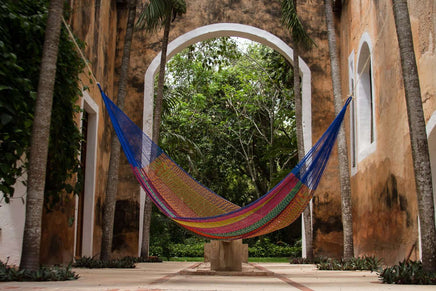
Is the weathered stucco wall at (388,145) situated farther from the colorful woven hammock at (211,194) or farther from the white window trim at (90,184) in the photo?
the white window trim at (90,184)

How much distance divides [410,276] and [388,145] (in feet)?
9.44

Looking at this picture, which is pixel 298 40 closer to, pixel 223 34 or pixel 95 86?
pixel 223 34

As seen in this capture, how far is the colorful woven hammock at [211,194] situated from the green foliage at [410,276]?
866mm

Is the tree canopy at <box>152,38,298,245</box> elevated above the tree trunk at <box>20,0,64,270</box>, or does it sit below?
above

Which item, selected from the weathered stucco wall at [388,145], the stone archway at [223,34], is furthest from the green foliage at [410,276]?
the stone archway at [223,34]

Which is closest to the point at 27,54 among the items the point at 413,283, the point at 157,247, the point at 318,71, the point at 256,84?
the point at 413,283

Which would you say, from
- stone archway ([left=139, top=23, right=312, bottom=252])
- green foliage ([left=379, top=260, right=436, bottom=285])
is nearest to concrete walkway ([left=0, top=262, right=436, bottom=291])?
green foliage ([left=379, top=260, right=436, bottom=285])

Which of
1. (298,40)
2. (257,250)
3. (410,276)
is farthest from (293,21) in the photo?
(257,250)

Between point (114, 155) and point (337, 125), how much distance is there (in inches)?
113

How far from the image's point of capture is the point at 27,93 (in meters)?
4.39

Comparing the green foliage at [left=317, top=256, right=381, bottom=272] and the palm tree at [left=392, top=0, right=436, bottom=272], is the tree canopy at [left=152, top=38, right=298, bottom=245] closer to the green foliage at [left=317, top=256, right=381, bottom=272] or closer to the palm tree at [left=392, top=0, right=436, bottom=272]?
the green foliage at [left=317, top=256, right=381, bottom=272]

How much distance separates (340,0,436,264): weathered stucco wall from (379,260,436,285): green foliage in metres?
1.56

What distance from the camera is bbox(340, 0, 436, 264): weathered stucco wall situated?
521cm

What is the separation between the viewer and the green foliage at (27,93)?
160 inches
